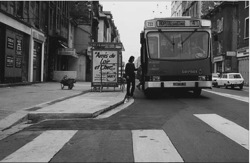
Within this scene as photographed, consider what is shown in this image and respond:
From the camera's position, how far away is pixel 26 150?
15.2 feet

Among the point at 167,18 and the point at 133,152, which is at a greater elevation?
the point at 167,18

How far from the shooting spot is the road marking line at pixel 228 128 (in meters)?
5.34

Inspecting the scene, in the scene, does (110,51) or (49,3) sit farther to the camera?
(49,3)

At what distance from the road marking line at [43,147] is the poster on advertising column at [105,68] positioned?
1032cm

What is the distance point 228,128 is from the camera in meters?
6.34

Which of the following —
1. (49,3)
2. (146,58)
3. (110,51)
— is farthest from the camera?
(49,3)

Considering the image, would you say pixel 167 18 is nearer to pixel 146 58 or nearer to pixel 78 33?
pixel 146 58

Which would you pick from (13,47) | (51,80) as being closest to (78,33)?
(51,80)

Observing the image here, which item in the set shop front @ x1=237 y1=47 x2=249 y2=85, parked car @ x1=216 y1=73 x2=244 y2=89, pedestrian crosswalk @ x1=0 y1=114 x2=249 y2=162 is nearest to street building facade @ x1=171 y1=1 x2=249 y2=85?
shop front @ x1=237 y1=47 x2=249 y2=85

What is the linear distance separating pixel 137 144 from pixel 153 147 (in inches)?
11.1

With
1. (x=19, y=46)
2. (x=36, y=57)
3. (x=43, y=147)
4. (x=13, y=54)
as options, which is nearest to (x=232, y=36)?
(x=36, y=57)

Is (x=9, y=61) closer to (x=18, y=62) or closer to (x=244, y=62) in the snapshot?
(x=18, y=62)

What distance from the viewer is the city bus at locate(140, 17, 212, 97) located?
488 inches

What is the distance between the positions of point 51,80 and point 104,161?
2686 centimetres
